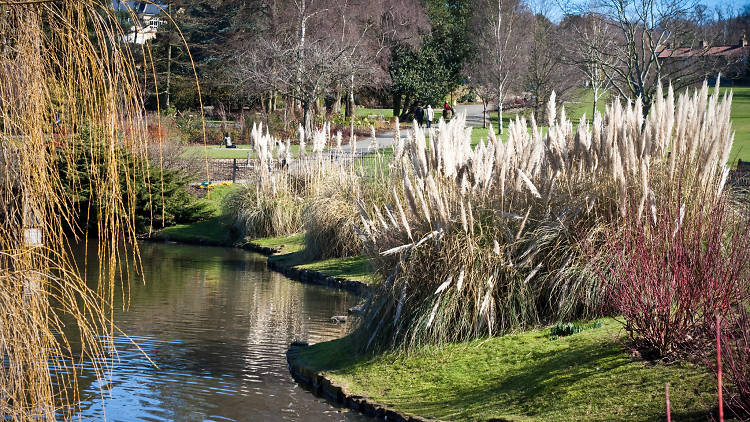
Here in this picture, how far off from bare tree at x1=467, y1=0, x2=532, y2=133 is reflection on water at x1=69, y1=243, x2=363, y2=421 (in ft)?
95.7

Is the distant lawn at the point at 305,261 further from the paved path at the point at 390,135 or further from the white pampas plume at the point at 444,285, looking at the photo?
the paved path at the point at 390,135

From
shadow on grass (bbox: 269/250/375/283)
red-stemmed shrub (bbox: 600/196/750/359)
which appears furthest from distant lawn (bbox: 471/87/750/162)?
red-stemmed shrub (bbox: 600/196/750/359)

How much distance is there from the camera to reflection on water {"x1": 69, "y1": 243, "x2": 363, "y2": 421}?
876 centimetres

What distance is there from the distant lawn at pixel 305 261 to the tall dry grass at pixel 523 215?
5.81m

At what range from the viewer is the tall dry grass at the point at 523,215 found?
28.5ft

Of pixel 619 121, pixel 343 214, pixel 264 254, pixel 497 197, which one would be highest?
pixel 619 121

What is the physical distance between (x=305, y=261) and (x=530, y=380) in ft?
39.6

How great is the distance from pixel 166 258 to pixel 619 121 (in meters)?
15.2

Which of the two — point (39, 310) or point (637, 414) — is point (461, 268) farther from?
point (39, 310)

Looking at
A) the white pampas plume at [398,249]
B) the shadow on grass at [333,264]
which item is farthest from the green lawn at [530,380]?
the shadow on grass at [333,264]

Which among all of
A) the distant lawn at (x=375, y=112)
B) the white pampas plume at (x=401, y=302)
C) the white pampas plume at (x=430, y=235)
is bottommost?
the white pampas plume at (x=401, y=302)

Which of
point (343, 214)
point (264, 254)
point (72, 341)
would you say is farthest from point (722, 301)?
point (264, 254)

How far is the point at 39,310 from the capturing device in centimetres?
368

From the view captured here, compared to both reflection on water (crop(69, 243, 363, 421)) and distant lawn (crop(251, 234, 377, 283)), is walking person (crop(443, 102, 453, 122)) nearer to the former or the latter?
distant lawn (crop(251, 234, 377, 283))
